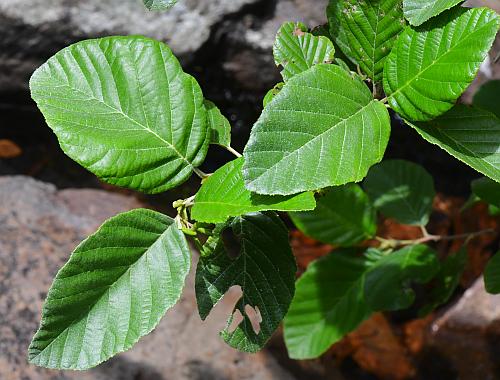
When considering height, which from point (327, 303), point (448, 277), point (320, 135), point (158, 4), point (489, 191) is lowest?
point (327, 303)

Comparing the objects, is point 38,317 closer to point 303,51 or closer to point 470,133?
point 303,51

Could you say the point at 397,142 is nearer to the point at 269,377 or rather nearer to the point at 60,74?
the point at 269,377

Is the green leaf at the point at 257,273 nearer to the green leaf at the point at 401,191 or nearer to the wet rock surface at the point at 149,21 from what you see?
the green leaf at the point at 401,191

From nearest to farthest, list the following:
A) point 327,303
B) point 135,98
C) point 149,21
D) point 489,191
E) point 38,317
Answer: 1. point 135,98
2. point 489,191
3. point 327,303
4. point 38,317
5. point 149,21

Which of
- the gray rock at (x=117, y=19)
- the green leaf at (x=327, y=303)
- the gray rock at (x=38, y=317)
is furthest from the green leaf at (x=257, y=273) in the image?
the gray rock at (x=117, y=19)

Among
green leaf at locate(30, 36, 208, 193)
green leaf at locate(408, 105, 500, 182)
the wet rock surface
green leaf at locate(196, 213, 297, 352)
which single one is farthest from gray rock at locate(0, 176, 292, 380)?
green leaf at locate(408, 105, 500, 182)

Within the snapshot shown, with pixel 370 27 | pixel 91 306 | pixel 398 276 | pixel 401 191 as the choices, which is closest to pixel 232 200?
pixel 91 306
